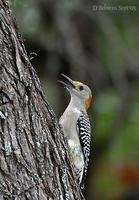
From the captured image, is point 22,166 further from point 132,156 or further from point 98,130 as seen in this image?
point 132,156

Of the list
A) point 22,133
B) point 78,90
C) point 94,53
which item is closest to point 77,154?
point 78,90

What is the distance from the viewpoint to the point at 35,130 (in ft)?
12.7

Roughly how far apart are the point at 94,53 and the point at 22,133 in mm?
5571

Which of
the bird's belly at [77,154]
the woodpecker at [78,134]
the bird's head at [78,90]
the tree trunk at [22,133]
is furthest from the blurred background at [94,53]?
the tree trunk at [22,133]

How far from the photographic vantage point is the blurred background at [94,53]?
28.2ft

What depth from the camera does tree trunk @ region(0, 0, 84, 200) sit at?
3719 mm

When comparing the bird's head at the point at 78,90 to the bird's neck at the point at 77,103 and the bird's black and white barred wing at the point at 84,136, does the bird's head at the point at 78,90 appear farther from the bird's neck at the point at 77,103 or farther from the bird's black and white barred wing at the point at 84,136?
the bird's black and white barred wing at the point at 84,136

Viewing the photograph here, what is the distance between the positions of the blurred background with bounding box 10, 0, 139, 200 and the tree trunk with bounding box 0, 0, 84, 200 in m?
3.85

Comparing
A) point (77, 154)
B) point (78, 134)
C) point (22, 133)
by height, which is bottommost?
point (77, 154)

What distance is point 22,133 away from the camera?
3.80m

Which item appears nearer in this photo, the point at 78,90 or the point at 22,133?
the point at 22,133

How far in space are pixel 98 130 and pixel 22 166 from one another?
6.73 m

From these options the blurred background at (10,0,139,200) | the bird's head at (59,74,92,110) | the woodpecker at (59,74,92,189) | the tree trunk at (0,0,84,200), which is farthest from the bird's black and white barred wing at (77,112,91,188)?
the tree trunk at (0,0,84,200)

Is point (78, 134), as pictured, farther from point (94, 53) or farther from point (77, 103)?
point (94, 53)
